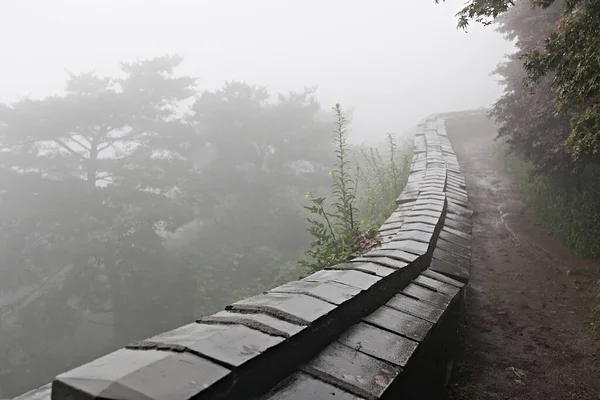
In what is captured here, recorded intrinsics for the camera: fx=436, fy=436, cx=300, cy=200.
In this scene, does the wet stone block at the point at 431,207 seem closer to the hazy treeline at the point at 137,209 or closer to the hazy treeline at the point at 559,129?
the hazy treeline at the point at 559,129

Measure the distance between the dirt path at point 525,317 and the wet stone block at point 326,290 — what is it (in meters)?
1.31

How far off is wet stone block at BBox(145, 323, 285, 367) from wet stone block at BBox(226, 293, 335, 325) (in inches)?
7.2

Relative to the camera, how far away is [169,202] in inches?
624

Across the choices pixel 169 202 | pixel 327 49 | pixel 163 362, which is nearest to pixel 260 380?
pixel 163 362

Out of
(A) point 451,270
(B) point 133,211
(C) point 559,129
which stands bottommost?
(B) point 133,211

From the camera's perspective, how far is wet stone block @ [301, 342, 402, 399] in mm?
1486

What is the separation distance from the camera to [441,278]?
2.99m

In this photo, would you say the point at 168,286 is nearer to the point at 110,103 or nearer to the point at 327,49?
the point at 110,103

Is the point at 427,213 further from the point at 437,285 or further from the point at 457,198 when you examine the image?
the point at 457,198

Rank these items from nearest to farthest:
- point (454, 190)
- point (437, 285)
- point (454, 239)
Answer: point (437, 285) < point (454, 239) < point (454, 190)

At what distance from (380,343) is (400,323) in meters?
0.27

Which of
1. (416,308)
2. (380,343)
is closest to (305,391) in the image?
(380,343)

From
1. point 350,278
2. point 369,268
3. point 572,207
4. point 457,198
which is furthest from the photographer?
point 572,207

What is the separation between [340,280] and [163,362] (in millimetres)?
1137
